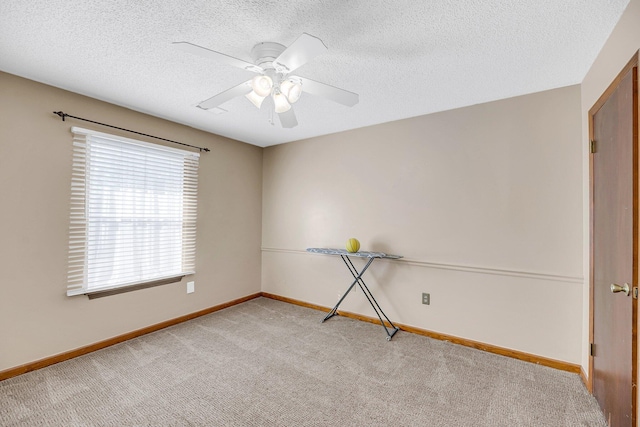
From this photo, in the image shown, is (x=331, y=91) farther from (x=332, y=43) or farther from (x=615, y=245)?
(x=615, y=245)

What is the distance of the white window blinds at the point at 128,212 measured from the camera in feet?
8.03

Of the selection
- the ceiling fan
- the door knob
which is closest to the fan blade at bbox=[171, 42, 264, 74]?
A: the ceiling fan

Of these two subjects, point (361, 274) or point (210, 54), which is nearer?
point (210, 54)

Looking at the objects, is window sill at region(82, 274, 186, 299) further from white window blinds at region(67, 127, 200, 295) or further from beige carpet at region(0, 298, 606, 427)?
beige carpet at region(0, 298, 606, 427)


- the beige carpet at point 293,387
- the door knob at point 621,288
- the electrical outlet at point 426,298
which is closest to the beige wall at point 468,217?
the electrical outlet at point 426,298

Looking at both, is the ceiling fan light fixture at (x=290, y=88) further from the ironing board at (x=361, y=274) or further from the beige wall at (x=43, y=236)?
the beige wall at (x=43, y=236)

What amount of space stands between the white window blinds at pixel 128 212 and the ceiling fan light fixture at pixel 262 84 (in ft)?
6.09

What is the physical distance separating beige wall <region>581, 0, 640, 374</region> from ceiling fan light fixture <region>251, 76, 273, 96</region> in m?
1.82

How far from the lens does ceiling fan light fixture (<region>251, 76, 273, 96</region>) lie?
1.62 meters

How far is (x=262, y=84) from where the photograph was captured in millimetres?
1626

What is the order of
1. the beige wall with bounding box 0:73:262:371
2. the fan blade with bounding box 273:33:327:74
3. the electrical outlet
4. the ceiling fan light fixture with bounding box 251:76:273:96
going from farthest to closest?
the electrical outlet, the beige wall with bounding box 0:73:262:371, the ceiling fan light fixture with bounding box 251:76:273:96, the fan blade with bounding box 273:33:327:74

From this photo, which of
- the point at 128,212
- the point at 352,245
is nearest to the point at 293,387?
the point at 352,245

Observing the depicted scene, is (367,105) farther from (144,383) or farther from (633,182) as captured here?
(144,383)

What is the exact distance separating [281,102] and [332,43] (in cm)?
47
